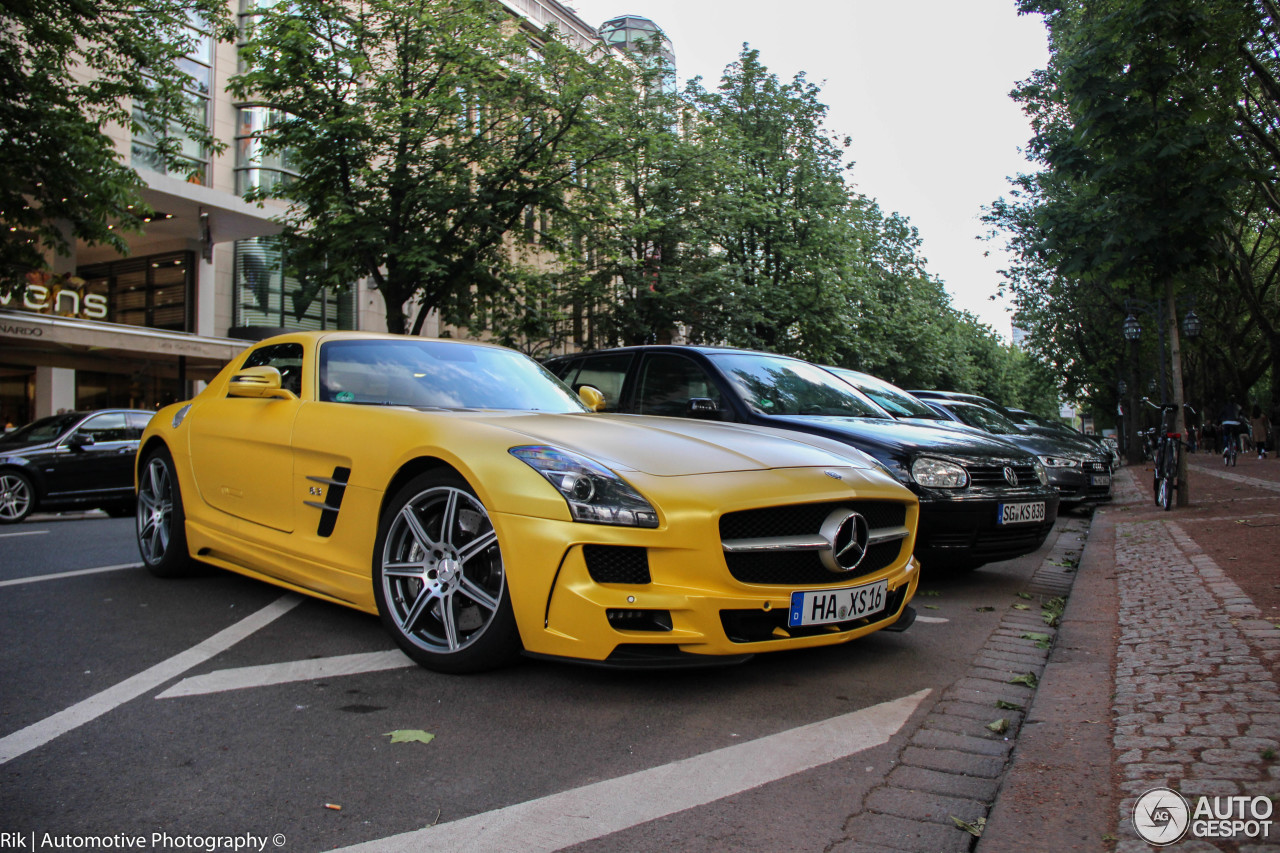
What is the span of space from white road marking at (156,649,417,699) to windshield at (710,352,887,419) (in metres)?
3.15

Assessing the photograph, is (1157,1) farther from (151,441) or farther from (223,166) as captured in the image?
(223,166)

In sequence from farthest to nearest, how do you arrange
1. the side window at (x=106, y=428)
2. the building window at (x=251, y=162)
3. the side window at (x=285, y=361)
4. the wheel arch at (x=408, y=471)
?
the building window at (x=251, y=162), the side window at (x=106, y=428), the side window at (x=285, y=361), the wheel arch at (x=408, y=471)

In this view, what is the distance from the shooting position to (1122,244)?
11.1 meters

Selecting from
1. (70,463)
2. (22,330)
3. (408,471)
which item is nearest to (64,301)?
(22,330)

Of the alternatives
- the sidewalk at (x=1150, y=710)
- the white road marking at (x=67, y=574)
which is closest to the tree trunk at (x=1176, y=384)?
the sidewalk at (x=1150, y=710)

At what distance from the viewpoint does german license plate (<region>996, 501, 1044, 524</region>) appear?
229 inches

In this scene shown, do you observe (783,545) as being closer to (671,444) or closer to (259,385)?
(671,444)

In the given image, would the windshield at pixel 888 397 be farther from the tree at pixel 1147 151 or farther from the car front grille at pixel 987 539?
the tree at pixel 1147 151

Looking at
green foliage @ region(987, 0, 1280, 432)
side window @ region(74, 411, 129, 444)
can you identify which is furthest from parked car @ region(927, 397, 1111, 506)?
side window @ region(74, 411, 129, 444)

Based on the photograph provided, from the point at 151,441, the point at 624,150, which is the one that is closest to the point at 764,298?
the point at 624,150

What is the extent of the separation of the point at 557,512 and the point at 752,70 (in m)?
31.1

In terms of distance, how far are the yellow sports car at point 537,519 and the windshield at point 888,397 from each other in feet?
12.4

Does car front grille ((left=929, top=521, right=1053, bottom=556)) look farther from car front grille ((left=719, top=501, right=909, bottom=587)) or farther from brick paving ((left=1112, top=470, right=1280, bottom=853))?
car front grille ((left=719, top=501, right=909, bottom=587))

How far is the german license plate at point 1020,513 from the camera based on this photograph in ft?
19.1
